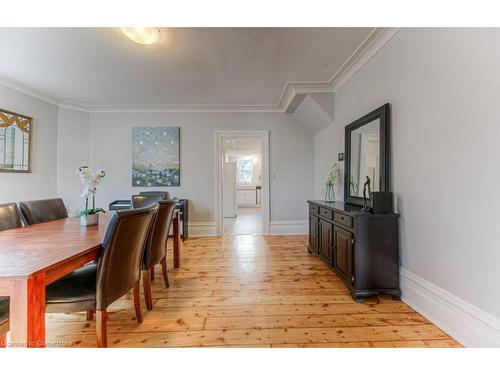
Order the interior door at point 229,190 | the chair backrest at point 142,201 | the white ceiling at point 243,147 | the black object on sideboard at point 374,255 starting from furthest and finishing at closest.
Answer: the white ceiling at point 243,147, the interior door at point 229,190, the chair backrest at point 142,201, the black object on sideboard at point 374,255

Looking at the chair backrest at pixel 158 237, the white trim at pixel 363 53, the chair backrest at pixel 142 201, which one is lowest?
the chair backrest at pixel 158 237

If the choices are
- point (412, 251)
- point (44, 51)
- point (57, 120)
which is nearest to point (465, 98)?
point (412, 251)

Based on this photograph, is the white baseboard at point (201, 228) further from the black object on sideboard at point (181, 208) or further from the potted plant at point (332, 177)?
the potted plant at point (332, 177)

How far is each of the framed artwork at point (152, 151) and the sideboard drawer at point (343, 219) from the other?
3.25 metres

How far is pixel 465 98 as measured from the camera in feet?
4.60

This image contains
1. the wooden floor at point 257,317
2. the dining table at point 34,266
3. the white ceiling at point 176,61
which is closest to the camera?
the dining table at point 34,266

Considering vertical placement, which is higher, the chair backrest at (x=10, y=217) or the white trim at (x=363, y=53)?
the white trim at (x=363, y=53)

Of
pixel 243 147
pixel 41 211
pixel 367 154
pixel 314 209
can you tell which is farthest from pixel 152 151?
pixel 243 147

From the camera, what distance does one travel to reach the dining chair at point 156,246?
6.11 feet

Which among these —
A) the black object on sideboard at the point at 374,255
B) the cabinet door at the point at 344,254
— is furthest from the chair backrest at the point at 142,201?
the black object on sideboard at the point at 374,255

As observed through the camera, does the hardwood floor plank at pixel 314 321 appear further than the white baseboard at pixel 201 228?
No

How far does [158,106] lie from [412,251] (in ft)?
14.8

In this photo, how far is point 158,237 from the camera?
2062 mm
